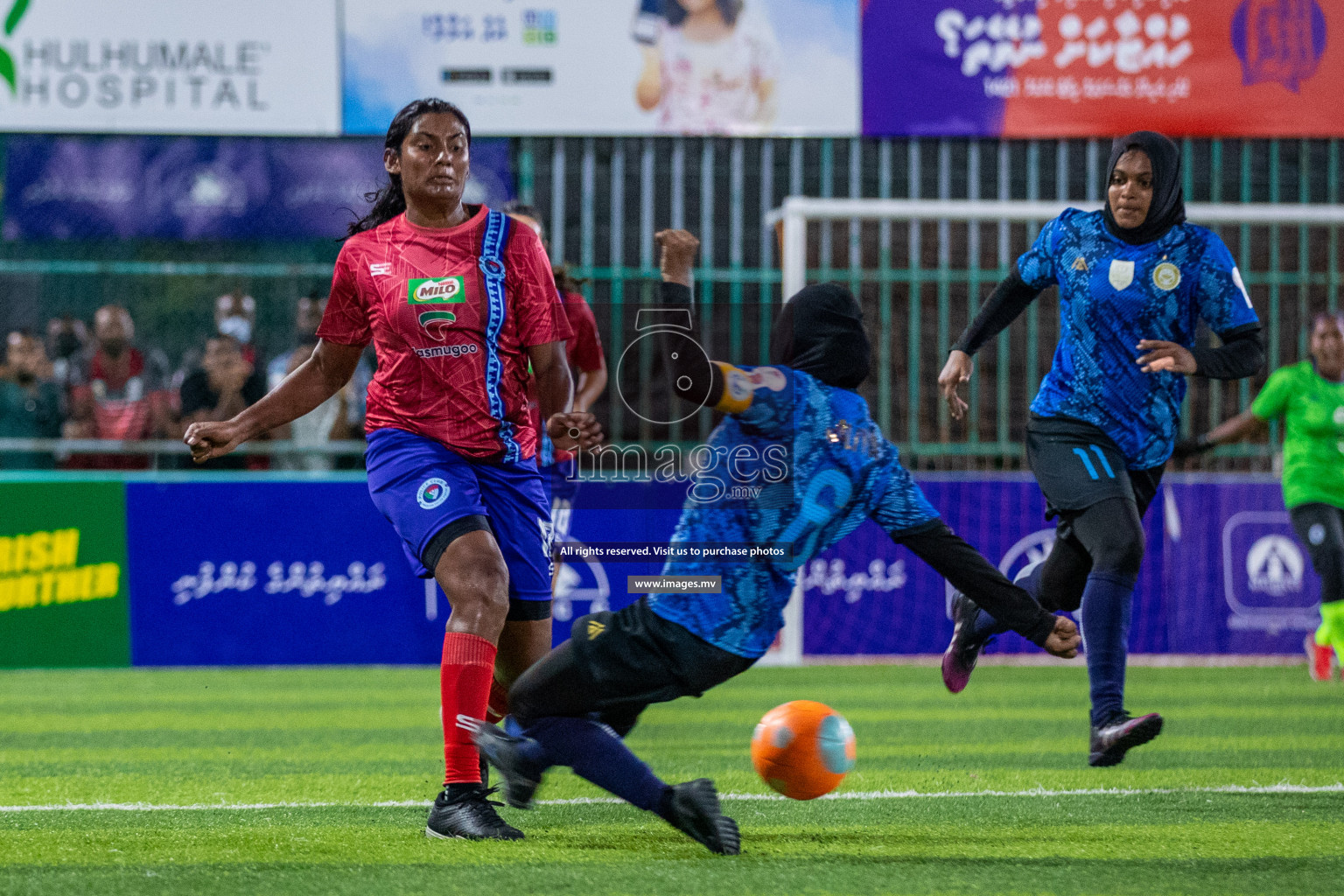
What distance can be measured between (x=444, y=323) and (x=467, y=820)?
139 cm

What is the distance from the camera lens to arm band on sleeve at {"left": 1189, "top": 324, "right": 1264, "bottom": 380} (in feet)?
18.1

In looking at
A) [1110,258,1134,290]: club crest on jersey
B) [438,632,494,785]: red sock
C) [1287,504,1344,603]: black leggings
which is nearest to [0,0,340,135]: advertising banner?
[1287,504,1344,603]: black leggings

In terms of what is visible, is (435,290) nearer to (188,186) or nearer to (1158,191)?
(1158,191)

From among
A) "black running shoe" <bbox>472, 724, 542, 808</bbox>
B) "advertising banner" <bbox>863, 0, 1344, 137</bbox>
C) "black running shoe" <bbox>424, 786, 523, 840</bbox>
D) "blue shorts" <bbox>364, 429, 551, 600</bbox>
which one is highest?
"advertising banner" <bbox>863, 0, 1344, 137</bbox>

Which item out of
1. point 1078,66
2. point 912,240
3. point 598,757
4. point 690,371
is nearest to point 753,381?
point 690,371

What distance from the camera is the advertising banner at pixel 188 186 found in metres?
14.3

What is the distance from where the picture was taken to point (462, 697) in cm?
462

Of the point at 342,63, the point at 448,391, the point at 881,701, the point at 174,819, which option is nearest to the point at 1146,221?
the point at 448,391

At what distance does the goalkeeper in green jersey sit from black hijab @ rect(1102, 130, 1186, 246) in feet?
14.2

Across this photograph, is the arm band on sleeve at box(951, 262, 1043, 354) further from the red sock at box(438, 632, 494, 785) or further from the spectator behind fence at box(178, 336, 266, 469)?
the spectator behind fence at box(178, 336, 266, 469)

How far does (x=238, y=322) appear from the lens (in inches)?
493

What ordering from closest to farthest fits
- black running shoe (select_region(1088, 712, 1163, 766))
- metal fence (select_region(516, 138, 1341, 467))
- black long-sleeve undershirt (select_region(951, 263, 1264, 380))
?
black running shoe (select_region(1088, 712, 1163, 766)) < black long-sleeve undershirt (select_region(951, 263, 1264, 380)) < metal fence (select_region(516, 138, 1341, 467))

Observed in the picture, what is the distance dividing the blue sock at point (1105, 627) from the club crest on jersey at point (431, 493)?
2259mm

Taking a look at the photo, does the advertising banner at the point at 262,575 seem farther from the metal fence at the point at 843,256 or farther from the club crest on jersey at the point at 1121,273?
the club crest on jersey at the point at 1121,273
